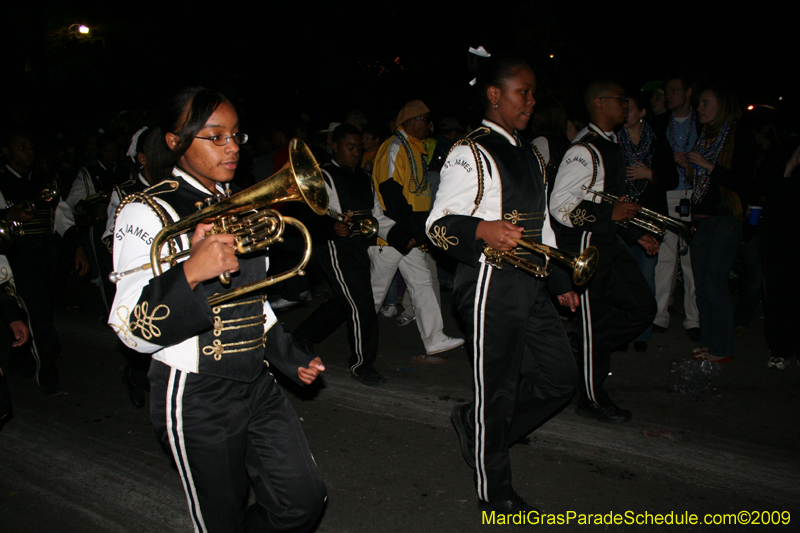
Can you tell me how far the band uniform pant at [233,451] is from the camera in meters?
2.11

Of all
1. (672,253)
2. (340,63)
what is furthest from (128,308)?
(340,63)

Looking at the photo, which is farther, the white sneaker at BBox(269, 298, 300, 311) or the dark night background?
the dark night background

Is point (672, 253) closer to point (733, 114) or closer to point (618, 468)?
point (733, 114)

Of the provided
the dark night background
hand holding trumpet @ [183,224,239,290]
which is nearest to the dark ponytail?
hand holding trumpet @ [183,224,239,290]

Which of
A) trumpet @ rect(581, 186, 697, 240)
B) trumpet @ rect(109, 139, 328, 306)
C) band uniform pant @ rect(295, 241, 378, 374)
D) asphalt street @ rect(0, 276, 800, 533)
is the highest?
trumpet @ rect(109, 139, 328, 306)

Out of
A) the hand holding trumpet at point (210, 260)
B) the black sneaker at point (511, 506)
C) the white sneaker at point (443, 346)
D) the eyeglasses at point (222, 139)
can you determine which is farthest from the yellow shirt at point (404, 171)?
the hand holding trumpet at point (210, 260)

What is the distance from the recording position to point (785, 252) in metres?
5.11

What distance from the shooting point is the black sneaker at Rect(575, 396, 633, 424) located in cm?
421

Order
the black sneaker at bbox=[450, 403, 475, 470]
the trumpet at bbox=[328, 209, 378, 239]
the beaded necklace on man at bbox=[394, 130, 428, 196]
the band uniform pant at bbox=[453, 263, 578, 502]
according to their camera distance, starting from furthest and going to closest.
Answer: the beaded necklace on man at bbox=[394, 130, 428, 196] → the trumpet at bbox=[328, 209, 378, 239] → the black sneaker at bbox=[450, 403, 475, 470] → the band uniform pant at bbox=[453, 263, 578, 502]

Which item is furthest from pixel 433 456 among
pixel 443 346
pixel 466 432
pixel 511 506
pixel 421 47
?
pixel 421 47

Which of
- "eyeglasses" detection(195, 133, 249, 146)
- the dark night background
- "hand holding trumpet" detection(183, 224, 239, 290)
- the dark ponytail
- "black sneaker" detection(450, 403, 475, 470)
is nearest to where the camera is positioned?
"hand holding trumpet" detection(183, 224, 239, 290)

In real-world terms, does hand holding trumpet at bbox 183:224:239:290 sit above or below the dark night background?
below

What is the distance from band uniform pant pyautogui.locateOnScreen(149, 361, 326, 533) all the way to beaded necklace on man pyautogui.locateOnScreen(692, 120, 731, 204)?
4516 mm

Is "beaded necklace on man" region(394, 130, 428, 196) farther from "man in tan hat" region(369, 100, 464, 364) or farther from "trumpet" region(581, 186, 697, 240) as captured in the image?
"trumpet" region(581, 186, 697, 240)
